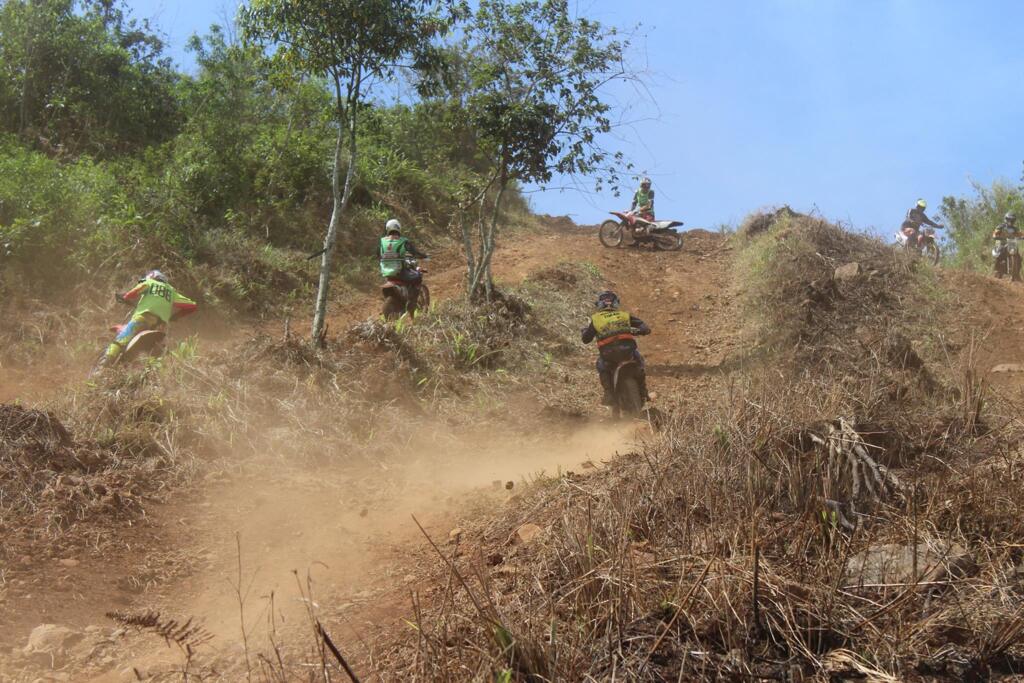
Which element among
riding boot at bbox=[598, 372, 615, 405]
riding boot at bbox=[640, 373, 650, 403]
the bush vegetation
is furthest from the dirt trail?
the bush vegetation

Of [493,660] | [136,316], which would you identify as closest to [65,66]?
[136,316]

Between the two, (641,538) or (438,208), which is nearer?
(641,538)

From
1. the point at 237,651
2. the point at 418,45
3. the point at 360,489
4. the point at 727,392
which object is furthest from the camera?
the point at 418,45

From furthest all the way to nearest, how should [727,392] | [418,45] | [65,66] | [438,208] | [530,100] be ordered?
[438,208] → [65,66] → [530,100] → [418,45] → [727,392]

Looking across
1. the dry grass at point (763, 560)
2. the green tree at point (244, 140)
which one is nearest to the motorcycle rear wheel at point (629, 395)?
the dry grass at point (763, 560)

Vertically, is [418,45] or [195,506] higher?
[418,45]

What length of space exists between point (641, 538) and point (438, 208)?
15018 millimetres

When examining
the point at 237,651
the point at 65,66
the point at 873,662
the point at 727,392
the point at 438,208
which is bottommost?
the point at 237,651

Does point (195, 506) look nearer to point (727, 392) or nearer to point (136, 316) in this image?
point (136, 316)

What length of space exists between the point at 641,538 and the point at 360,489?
3225mm

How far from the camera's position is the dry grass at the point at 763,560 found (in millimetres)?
3598

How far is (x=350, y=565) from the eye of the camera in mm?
5742

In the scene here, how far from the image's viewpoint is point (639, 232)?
754 inches

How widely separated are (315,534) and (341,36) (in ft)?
18.4
